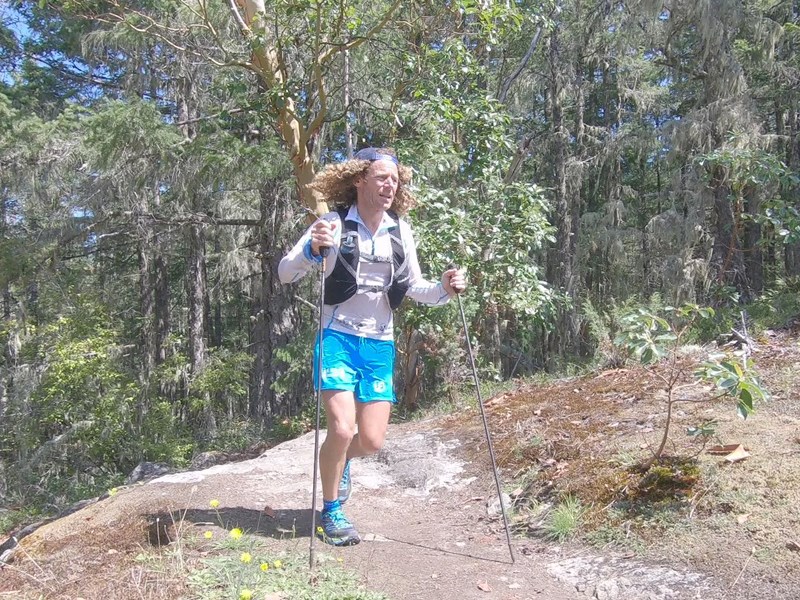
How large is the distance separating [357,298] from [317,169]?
509 cm

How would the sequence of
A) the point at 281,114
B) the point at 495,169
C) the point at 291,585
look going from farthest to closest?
the point at 495,169, the point at 281,114, the point at 291,585

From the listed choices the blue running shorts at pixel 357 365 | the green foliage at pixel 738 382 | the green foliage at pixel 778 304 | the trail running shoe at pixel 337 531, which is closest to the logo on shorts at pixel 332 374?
the blue running shorts at pixel 357 365

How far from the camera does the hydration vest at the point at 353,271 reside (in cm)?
330

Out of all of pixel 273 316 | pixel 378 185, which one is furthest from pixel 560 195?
pixel 378 185

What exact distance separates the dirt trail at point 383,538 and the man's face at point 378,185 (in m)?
1.71

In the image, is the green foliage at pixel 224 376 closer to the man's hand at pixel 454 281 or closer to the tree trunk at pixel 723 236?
the tree trunk at pixel 723 236

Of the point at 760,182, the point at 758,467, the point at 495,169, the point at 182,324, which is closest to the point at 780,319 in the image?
the point at 760,182

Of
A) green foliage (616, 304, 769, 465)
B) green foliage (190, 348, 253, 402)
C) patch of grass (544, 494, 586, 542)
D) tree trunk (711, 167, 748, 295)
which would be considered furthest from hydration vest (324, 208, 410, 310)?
tree trunk (711, 167, 748, 295)

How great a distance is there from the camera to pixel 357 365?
3.36m

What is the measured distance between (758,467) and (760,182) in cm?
532

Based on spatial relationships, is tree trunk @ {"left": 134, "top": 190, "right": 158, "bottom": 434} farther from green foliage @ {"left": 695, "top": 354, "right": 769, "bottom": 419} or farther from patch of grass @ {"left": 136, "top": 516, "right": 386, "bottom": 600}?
green foliage @ {"left": 695, "top": 354, "right": 769, "bottom": 419}

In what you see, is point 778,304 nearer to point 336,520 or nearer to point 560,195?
point 560,195

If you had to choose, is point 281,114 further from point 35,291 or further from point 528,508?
point 35,291

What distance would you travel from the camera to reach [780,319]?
7.75 meters
